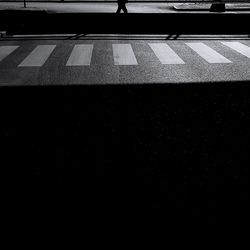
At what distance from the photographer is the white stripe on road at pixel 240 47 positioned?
494 inches

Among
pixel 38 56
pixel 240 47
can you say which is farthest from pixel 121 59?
pixel 240 47

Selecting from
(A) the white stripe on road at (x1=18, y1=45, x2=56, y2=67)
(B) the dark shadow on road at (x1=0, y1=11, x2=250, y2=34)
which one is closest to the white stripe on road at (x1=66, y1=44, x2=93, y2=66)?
(A) the white stripe on road at (x1=18, y1=45, x2=56, y2=67)

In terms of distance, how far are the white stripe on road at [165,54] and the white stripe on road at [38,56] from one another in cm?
296

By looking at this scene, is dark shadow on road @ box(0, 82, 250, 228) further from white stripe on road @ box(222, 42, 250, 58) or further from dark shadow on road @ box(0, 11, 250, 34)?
dark shadow on road @ box(0, 11, 250, 34)

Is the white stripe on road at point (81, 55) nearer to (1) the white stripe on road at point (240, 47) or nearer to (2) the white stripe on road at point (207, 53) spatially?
(2) the white stripe on road at point (207, 53)

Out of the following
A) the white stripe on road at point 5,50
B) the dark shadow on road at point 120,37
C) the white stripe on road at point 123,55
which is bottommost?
the dark shadow on road at point 120,37

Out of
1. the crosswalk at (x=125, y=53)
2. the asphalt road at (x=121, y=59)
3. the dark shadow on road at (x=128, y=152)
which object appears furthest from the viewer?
the crosswalk at (x=125, y=53)

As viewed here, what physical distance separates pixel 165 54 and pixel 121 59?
1.46 m

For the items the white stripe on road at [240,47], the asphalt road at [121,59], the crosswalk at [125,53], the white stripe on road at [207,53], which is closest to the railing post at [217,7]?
the asphalt road at [121,59]

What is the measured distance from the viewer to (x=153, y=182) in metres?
4.88

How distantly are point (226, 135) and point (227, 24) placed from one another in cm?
1284

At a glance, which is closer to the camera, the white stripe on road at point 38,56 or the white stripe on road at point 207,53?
the white stripe on road at point 38,56

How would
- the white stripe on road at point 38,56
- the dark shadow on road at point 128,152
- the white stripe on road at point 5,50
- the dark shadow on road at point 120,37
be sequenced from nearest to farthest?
the dark shadow on road at point 128,152
the white stripe on road at point 38,56
the white stripe on road at point 5,50
the dark shadow on road at point 120,37

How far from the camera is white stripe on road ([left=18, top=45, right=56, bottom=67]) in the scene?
35.4 feet
